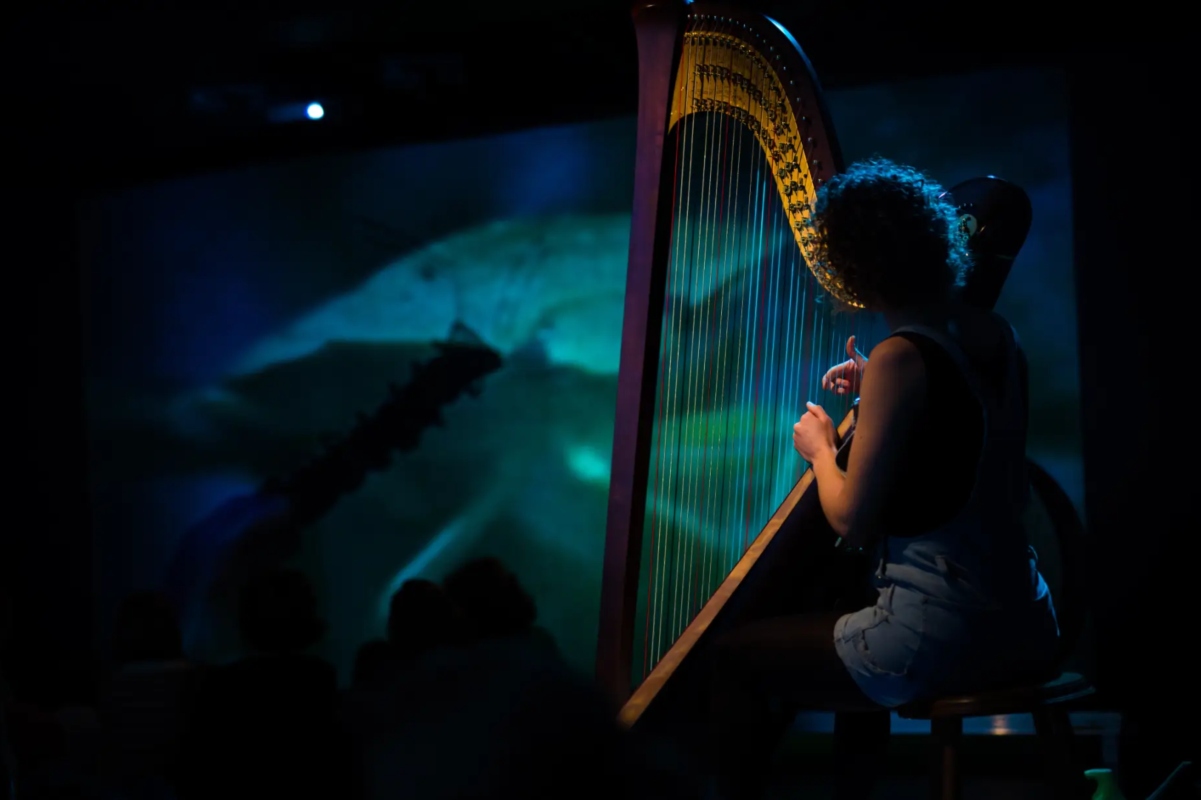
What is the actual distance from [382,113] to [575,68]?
2.68 feet

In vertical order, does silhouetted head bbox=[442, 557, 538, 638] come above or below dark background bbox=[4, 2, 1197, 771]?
below

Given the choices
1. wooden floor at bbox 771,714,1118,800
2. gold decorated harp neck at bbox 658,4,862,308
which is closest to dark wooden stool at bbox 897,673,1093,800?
gold decorated harp neck at bbox 658,4,862,308

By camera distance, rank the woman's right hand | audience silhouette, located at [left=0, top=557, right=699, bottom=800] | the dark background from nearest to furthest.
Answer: audience silhouette, located at [left=0, top=557, right=699, bottom=800] → the woman's right hand → the dark background

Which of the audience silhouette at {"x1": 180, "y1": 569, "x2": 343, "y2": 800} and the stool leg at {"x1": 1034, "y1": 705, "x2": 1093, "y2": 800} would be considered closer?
the audience silhouette at {"x1": 180, "y1": 569, "x2": 343, "y2": 800}

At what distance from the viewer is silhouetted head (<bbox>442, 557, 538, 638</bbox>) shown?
6.46 feet

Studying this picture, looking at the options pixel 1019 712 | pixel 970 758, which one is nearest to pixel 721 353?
pixel 970 758

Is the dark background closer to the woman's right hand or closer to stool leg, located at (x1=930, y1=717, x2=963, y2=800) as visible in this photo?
the woman's right hand

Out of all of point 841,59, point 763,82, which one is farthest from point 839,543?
point 841,59

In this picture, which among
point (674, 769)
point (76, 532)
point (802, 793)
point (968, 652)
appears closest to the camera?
point (674, 769)

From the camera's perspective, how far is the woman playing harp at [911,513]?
137 cm

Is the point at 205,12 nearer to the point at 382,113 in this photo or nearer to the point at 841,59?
the point at 382,113

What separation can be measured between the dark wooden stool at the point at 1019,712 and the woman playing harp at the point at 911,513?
25mm

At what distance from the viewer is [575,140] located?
4020mm

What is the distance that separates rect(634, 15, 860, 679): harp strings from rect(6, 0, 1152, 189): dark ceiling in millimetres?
493
